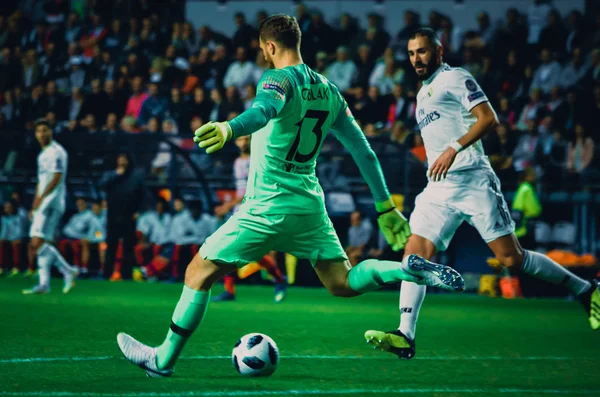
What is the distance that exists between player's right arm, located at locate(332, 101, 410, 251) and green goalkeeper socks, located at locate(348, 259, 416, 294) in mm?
606

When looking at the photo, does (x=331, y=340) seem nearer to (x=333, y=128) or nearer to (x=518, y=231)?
(x=333, y=128)

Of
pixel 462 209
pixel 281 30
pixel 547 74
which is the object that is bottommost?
pixel 462 209

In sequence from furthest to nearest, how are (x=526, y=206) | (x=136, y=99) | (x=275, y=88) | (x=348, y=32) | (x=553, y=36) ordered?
(x=348, y=32) < (x=136, y=99) < (x=553, y=36) < (x=526, y=206) < (x=275, y=88)

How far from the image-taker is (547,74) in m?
18.1

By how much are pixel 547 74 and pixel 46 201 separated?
961 cm

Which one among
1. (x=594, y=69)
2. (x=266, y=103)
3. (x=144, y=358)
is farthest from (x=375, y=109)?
(x=266, y=103)

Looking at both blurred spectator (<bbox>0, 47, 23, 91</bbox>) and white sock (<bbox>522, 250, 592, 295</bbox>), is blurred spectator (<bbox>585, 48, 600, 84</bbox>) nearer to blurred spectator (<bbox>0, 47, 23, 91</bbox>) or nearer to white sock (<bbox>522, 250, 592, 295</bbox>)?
white sock (<bbox>522, 250, 592, 295</bbox>)

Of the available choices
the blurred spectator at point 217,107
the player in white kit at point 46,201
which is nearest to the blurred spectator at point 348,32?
the blurred spectator at point 217,107

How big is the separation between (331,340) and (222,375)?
2431mm

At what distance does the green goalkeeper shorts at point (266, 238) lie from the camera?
5.54 metres

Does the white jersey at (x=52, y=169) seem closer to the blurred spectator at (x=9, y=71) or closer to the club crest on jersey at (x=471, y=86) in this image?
the club crest on jersey at (x=471, y=86)

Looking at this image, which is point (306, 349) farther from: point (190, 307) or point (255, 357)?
point (190, 307)

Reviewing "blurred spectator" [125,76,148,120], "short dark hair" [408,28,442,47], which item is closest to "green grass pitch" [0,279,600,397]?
"short dark hair" [408,28,442,47]

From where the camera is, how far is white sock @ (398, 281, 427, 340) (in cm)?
707
